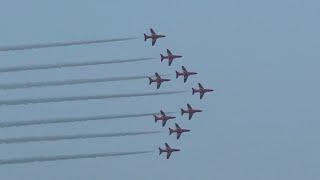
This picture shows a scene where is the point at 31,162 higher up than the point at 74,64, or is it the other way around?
the point at 74,64

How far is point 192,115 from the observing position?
59.4 meters

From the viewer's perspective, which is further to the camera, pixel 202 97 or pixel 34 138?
pixel 202 97

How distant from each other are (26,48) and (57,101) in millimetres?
Result: 4562

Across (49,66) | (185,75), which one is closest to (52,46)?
(49,66)

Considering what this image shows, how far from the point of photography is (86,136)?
173 ft

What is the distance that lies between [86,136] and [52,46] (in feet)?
24.3

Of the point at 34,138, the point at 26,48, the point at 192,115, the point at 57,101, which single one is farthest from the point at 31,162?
the point at 192,115

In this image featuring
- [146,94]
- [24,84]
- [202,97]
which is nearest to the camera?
[24,84]

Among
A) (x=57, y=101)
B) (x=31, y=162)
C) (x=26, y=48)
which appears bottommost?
(x=31, y=162)

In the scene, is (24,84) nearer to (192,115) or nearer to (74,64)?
(74,64)

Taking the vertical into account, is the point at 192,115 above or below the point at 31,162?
above

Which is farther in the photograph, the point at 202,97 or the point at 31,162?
the point at 202,97

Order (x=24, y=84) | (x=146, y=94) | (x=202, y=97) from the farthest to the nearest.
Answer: (x=202, y=97)
(x=146, y=94)
(x=24, y=84)

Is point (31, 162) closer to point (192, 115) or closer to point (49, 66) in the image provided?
point (49, 66)
